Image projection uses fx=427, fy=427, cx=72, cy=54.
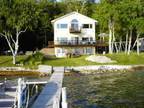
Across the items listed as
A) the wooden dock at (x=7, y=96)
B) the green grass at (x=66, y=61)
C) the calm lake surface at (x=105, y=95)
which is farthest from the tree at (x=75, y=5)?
the wooden dock at (x=7, y=96)

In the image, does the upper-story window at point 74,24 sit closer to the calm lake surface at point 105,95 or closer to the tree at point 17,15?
the tree at point 17,15

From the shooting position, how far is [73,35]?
88.3m

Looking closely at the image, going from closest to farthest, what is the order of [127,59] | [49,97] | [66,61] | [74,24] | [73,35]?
1. [49,97]
2. [66,61]
3. [127,59]
4. [73,35]
5. [74,24]

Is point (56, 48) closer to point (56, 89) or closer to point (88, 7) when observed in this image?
point (88, 7)

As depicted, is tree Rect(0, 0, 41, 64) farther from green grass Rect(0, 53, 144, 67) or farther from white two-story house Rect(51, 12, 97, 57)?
white two-story house Rect(51, 12, 97, 57)

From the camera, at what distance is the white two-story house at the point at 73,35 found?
8539cm

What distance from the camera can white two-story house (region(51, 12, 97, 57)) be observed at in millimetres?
85394

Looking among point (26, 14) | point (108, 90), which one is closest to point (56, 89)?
point (108, 90)

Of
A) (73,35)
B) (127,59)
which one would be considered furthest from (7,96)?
(73,35)

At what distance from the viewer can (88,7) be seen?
115 m

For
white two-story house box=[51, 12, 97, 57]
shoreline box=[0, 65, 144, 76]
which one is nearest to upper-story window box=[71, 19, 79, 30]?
white two-story house box=[51, 12, 97, 57]

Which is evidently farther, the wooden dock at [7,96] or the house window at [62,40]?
the house window at [62,40]

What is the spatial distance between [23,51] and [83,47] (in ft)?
55.1

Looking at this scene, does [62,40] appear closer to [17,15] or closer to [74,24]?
[74,24]
